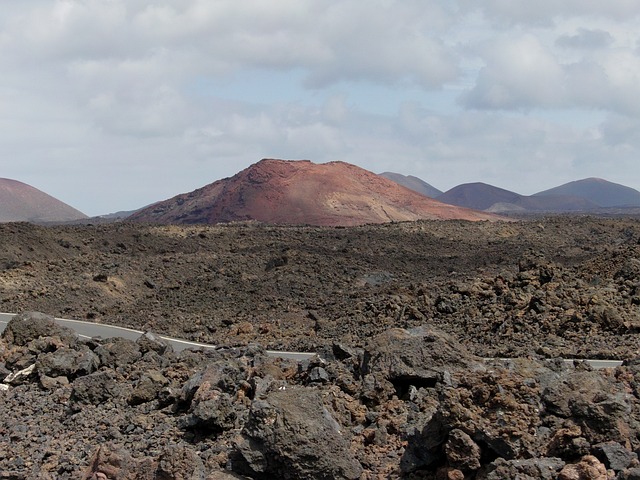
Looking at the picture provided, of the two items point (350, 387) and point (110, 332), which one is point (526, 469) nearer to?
point (350, 387)

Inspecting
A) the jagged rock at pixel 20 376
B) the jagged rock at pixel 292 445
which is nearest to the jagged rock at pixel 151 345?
the jagged rock at pixel 20 376

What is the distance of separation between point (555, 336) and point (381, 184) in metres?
75.3

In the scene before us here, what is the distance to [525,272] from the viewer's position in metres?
21.2

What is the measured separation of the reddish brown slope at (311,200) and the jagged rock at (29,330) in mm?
58971

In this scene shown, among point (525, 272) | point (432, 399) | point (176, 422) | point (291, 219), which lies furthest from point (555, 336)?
point (291, 219)

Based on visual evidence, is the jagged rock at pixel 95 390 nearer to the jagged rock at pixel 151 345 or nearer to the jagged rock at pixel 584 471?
the jagged rock at pixel 151 345

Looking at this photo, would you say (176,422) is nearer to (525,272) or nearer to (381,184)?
(525,272)

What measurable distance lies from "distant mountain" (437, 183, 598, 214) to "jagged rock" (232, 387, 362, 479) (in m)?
173

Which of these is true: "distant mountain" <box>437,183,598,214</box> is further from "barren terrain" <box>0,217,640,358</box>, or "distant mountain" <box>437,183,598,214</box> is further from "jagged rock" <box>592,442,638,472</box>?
"jagged rock" <box>592,442,638,472</box>

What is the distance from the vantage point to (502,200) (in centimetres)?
18700

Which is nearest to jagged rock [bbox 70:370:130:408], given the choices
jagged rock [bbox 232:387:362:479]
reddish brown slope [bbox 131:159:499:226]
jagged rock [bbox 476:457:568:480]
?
jagged rock [bbox 232:387:362:479]

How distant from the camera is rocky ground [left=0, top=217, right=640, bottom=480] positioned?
6.95 m

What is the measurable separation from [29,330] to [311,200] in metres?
67.0

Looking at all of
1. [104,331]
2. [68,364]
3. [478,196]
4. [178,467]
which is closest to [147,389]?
[68,364]
